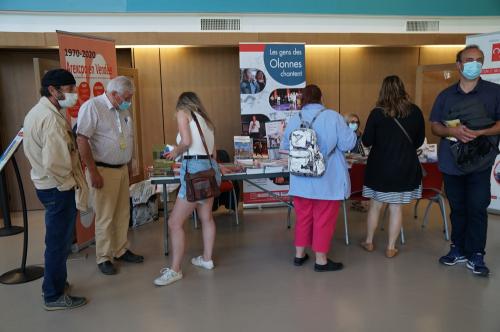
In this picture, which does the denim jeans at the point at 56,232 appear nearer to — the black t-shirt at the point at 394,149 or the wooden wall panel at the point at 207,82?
the black t-shirt at the point at 394,149

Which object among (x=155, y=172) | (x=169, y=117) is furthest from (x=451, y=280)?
(x=169, y=117)

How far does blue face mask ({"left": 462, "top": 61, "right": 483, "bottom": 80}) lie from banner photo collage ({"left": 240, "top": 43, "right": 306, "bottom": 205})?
2.42 m

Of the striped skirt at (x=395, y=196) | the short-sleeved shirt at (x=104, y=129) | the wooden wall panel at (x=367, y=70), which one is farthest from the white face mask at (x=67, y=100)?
the wooden wall panel at (x=367, y=70)

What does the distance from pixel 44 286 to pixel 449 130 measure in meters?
3.26

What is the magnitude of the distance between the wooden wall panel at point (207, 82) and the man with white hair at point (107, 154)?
2.27 metres

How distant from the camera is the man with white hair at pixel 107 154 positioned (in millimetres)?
3115

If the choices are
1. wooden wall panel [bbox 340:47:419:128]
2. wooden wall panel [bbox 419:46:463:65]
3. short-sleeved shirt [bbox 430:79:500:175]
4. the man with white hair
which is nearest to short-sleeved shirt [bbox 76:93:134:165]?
the man with white hair

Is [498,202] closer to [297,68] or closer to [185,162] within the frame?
[297,68]

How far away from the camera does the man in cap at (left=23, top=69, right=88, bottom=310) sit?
8.40 ft

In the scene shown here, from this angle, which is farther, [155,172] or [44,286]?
[155,172]

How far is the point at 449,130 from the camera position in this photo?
127 inches

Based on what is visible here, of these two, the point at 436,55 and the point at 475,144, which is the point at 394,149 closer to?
the point at 475,144

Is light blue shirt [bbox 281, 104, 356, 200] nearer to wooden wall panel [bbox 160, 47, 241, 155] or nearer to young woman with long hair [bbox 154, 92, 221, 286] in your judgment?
young woman with long hair [bbox 154, 92, 221, 286]

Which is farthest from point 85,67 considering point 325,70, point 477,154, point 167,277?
point 477,154
